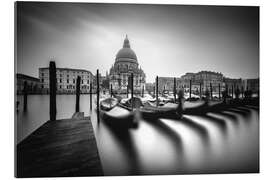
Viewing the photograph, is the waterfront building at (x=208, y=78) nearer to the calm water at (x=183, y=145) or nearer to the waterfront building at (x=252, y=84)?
the waterfront building at (x=252, y=84)

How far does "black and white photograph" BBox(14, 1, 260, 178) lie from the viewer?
1635 millimetres

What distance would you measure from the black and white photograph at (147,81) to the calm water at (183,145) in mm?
14

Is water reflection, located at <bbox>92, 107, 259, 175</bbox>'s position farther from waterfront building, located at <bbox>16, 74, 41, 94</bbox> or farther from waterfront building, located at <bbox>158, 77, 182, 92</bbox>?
waterfront building, located at <bbox>16, 74, 41, 94</bbox>

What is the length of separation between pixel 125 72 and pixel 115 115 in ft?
2.54

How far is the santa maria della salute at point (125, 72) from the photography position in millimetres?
1788

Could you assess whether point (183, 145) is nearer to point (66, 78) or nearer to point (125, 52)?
point (125, 52)

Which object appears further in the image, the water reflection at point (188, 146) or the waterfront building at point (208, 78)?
the waterfront building at point (208, 78)

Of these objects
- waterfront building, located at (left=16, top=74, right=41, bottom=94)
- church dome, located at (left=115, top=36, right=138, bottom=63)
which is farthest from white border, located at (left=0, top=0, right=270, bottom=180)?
church dome, located at (left=115, top=36, right=138, bottom=63)

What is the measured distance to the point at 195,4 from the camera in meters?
1.75

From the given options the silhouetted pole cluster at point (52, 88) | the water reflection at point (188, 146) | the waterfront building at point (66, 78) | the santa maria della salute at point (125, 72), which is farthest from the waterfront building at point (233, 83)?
the silhouetted pole cluster at point (52, 88)

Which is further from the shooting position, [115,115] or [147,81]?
[115,115]

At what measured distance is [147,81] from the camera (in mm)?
1935
